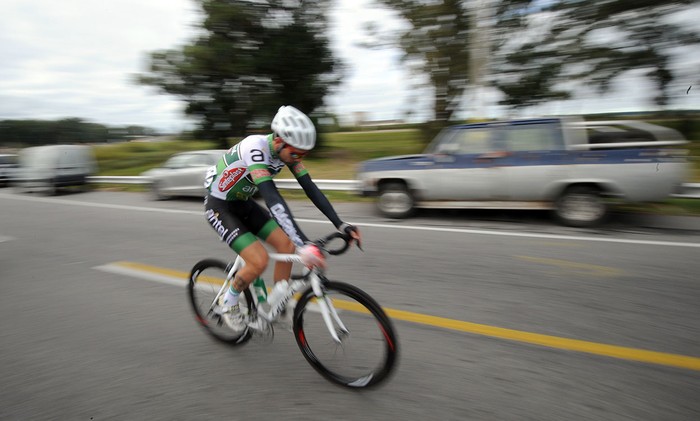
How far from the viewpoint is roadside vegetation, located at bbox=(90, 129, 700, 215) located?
7.98m

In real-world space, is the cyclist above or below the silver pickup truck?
above

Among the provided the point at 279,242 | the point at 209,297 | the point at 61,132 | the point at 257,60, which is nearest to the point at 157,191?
the point at 257,60

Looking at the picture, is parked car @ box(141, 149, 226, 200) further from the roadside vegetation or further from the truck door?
the truck door

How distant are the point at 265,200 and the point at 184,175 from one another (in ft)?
32.2

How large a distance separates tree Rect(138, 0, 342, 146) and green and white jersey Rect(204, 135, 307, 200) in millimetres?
16546

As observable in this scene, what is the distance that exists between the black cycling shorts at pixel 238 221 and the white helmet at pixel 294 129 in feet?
2.77

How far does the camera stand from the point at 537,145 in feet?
23.1

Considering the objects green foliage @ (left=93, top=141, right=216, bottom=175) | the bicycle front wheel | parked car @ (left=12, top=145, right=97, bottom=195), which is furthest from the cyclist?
green foliage @ (left=93, top=141, right=216, bottom=175)

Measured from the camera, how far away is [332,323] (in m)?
2.65

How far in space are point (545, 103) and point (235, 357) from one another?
14225 mm

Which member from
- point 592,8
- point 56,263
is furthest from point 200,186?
point 592,8

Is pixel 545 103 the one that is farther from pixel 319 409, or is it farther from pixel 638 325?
pixel 319 409

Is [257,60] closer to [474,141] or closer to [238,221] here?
[474,141]

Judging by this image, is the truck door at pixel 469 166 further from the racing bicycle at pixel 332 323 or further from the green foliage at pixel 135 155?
the green foliage at pixel 135 155
